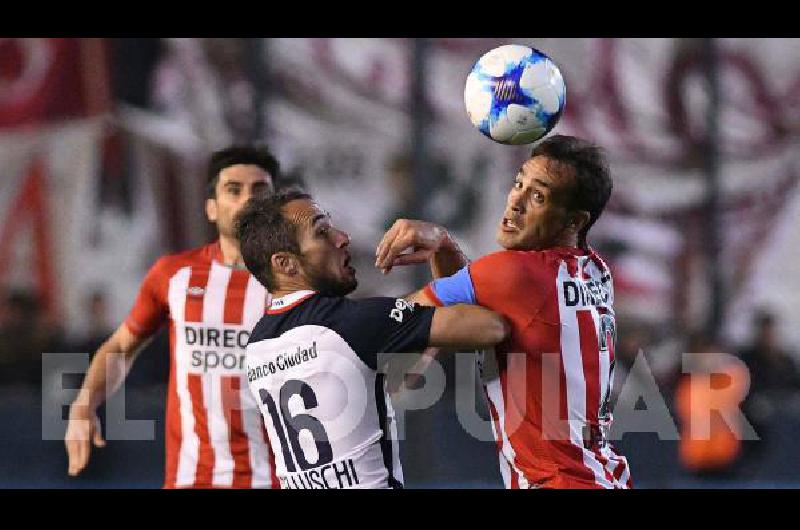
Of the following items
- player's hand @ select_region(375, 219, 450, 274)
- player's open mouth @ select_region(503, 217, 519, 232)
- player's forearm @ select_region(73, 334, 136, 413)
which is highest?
player's open mouth @ select_region(503, 217, 519, 232)

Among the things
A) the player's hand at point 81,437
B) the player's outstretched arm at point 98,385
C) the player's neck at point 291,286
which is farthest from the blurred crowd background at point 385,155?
the player's neck at point 291,286

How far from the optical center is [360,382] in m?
3.90

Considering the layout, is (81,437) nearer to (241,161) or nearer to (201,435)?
(201,435)

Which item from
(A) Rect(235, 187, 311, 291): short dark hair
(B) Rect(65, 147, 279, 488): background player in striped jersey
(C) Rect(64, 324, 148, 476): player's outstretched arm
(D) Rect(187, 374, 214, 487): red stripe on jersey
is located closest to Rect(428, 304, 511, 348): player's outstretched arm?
(A) Rect(235, 187, 311, 291): short dark hair

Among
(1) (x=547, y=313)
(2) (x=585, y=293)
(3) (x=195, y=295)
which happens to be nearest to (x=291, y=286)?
(1) (x=547, y=313)

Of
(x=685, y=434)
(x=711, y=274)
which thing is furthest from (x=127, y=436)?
(x=711, y=274)

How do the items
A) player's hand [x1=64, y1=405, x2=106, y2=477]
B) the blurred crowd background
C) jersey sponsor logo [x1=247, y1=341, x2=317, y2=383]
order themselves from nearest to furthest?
jersey sponsor logo [x1=247, y1=341, x2=317, y2=383]
player's hand [x1=64, y1=405, x2=106, y2=477]
the blurred crowd background

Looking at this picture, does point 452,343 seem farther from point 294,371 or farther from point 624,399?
point 624,399

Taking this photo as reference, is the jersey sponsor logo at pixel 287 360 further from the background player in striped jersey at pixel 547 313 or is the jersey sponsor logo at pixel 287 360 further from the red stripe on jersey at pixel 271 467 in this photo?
the red stripe on jersey at pixel 271 467

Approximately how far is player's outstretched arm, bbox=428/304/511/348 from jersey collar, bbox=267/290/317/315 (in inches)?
18.2

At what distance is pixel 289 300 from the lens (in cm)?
402

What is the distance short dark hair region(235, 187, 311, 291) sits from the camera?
4066 millimetres

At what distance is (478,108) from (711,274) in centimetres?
714

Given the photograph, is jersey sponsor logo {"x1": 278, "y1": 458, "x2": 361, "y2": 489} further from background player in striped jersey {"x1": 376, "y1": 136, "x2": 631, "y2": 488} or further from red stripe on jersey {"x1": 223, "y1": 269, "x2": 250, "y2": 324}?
red stripe on jersey {"x1": 223, "y1": 269, "x2": 250, "y2": 324}
